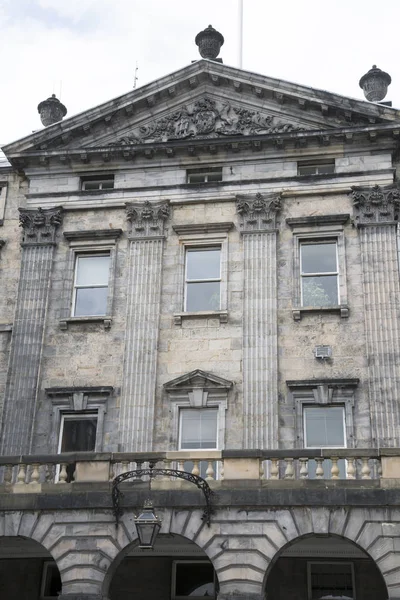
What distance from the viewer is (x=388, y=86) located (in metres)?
30.1

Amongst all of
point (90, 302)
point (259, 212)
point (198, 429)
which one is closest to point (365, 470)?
point (198, 429)

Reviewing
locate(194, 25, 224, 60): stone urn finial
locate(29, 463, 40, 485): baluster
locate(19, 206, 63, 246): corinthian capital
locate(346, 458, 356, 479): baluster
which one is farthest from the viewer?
locate(194, 25, 224, 60): stone urn finial

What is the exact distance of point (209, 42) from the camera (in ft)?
100

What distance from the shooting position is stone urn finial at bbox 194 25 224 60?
30.4 metres

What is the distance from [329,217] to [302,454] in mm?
9285

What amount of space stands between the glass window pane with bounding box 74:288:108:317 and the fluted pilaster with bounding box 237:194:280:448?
4603mm

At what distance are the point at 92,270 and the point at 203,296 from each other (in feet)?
12.5

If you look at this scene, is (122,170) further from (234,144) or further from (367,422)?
(367,422)

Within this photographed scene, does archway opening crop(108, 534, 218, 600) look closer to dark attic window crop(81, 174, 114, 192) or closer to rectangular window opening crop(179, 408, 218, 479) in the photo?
rectangular window opening crop(179, 408, 218, 479)

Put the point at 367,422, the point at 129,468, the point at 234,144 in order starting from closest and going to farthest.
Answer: the point at 129,468 → the point at 367,422 → the point at 234,144

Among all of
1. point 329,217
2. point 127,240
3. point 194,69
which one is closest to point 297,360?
point 329,217

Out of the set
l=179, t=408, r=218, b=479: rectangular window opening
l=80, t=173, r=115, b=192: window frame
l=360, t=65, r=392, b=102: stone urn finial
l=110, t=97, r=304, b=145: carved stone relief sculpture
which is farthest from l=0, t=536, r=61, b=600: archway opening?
l=360, t=65, r=392, b=102: stone urn finial

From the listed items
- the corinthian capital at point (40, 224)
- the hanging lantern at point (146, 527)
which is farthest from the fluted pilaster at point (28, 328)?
the hanging lantern at point (146, 527)

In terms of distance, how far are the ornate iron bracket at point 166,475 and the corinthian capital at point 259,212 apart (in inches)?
384
